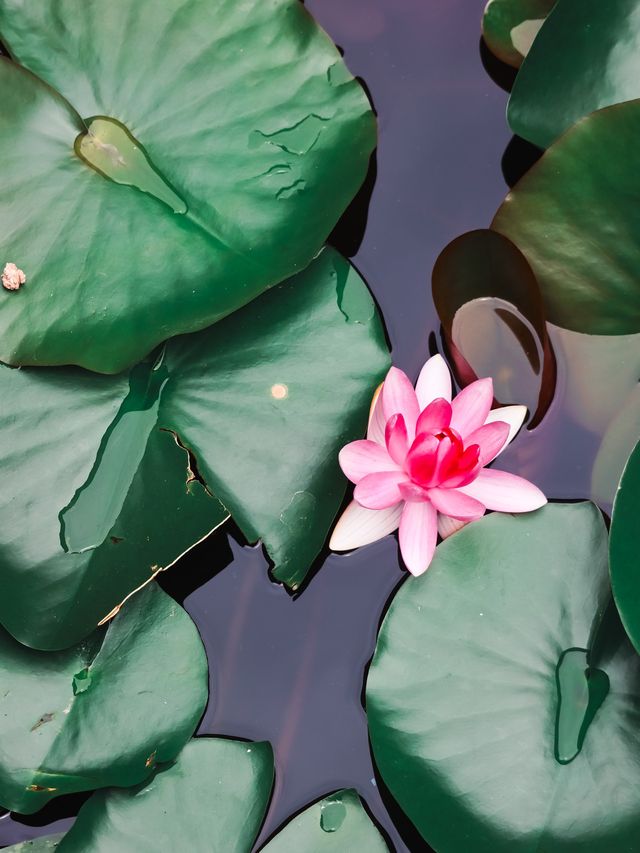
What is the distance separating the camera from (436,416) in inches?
65.4

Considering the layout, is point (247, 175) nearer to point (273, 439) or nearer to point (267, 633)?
point (273, 439)

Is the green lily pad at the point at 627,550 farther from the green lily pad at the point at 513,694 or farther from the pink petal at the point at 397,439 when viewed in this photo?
the pink petal at the point at 397,439

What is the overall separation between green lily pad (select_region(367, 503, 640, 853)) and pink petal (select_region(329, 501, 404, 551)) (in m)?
0.13

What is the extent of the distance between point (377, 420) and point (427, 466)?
20 centimetres

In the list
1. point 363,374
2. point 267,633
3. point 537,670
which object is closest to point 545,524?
point 537,670

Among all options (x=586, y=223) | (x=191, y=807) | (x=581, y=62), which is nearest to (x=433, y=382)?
(x=586, y=223)

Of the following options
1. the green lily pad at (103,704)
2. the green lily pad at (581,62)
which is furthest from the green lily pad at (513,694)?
the green lily pad at (581,62)

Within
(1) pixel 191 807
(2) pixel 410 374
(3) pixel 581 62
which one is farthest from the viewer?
(2) pixel 410 374

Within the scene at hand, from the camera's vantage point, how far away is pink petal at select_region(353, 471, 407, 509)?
1679 millimetres

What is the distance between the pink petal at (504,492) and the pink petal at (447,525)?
0.08 meters

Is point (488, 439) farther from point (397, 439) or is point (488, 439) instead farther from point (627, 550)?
point (627, 550)

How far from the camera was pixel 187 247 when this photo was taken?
5.63 feet

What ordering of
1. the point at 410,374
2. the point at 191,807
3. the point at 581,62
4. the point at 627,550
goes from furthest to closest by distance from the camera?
the point at 410,374, the point at 581,62, the point at 191,807, the point at 627,550

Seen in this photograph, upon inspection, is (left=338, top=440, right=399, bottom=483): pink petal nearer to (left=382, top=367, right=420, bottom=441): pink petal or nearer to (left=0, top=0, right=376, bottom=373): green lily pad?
(left=382, top=367, right=420, bottom=441): pink petal
